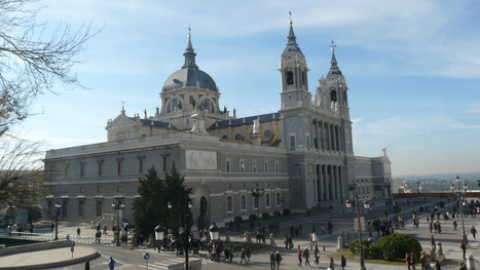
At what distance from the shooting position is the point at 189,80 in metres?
74.4

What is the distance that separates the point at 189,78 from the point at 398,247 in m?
57.2

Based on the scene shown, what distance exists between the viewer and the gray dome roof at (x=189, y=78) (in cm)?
7444

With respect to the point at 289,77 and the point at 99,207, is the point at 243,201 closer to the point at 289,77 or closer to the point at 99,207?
the point at 99,207

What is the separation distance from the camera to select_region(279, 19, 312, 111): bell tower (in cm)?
6575

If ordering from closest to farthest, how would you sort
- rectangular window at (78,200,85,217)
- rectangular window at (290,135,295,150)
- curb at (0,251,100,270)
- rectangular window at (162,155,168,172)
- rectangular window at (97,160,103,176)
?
curb at (0,251,100,270) < rectangular window at (162,155,168,172) < rectangular window at (97,160,103,176) < rectangular window at (78,200,85,217) < rectangular window at (290,135,295,150)

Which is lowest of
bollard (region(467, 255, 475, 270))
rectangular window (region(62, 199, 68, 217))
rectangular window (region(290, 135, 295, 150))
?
bollard (region(467, 255, 475, 270))

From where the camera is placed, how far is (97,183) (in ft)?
165

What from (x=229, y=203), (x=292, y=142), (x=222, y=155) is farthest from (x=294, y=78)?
(x=229, y=203)

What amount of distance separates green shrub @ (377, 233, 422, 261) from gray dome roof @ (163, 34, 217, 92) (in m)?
54.2

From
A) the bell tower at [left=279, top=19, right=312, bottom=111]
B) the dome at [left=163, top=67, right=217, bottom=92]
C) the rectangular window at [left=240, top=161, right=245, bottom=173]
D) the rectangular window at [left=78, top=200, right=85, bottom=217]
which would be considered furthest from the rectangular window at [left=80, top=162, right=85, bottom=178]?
the bell tower at [left=279, top=19, right=312, bottom=111]

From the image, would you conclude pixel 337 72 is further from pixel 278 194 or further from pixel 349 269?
pixel 349 269

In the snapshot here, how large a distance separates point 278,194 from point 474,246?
34225 mm

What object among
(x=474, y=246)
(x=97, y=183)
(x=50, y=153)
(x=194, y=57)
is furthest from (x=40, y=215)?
(x=474, y=246)

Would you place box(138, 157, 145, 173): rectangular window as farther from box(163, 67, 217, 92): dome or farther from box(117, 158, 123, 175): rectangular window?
box(163, 67, 217, 92): dome
